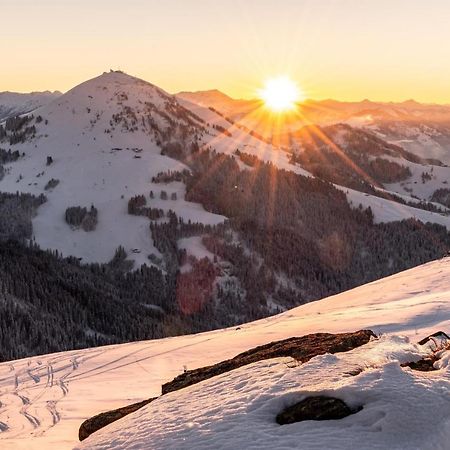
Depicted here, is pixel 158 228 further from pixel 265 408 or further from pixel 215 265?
pixel 265 408

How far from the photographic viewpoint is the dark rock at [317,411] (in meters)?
7.34

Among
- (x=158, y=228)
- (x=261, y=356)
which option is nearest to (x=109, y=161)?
(x=158, y=228)

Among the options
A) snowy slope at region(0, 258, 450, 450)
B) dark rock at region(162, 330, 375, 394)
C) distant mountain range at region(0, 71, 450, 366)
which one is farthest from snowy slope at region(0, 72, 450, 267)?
dark rock at region(162, 330, 375, 394)

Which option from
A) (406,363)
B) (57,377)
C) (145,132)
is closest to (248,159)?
(145,132)

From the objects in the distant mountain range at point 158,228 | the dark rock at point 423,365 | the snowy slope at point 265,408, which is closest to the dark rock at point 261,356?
the snowy slope at point 265,408

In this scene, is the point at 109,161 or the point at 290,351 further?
the point at 109,161

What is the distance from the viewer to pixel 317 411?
7.44 metres

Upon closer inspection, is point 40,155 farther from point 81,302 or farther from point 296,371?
point 296,371

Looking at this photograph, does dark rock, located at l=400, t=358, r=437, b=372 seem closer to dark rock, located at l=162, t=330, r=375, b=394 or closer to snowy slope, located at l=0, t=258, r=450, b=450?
snowy slope, located at l=0, t=258, r=450, b=450

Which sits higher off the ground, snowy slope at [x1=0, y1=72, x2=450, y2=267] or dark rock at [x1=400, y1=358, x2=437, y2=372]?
snowy slope at [x1=0, y1=72, x2=450, y2=267]

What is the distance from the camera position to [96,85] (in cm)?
17538

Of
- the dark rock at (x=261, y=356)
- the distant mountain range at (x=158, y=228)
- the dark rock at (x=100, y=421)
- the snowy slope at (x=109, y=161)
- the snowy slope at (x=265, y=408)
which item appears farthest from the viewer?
the snowy slope at (x=109, y=161)

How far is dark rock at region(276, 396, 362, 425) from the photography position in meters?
7.34

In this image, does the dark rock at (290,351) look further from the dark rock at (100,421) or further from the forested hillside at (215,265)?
the forested hillside at (215,265)
